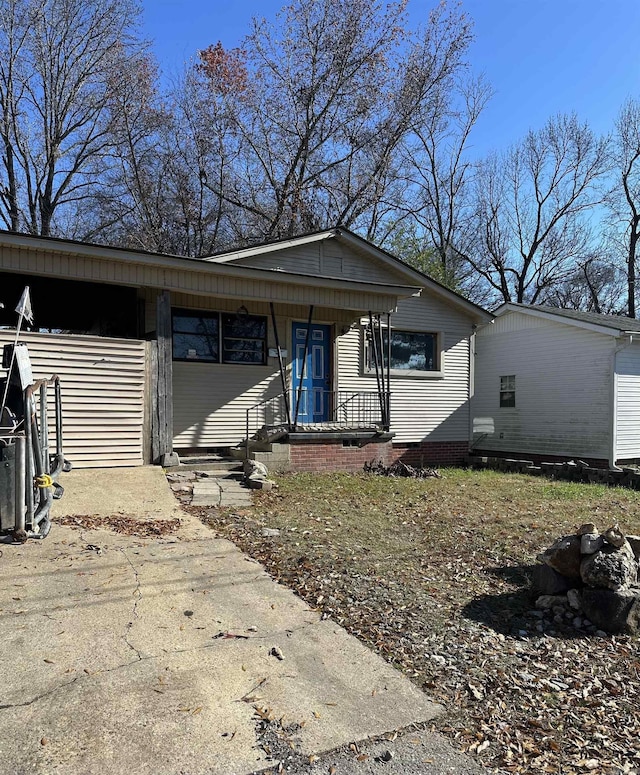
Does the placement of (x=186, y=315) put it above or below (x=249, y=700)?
above

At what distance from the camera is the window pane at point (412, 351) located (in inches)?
534

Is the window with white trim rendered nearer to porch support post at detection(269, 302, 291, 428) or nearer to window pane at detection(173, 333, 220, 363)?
porch support post at detection(269, 302, 291, 428)

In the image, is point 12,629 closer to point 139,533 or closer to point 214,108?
point 139,533

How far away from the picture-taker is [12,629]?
3479 millimetres

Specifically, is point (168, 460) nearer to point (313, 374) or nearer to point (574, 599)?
point (313, 374)

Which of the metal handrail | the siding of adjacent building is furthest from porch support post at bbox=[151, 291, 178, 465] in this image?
the siding of adjacent building

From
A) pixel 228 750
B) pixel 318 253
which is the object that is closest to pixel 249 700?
pixel 228 750

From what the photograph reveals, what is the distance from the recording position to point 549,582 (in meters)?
4.61

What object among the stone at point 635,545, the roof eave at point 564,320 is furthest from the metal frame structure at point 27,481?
the roof eave at point 564,320

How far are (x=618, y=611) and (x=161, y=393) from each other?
670cm

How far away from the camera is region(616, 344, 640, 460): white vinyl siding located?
14055 millimetres

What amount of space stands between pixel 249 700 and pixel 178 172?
2446 cm

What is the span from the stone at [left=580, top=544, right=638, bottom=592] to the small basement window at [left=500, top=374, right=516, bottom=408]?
12642 millimetres

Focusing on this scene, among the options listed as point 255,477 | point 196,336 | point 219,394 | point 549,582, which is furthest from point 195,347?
point 549,582
